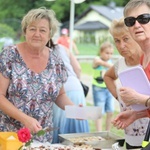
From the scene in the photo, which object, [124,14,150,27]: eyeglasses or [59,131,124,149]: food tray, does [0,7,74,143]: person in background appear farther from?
[124,14,150,27]: eyeglasses

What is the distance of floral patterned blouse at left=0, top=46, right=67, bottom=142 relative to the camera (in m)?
2.30

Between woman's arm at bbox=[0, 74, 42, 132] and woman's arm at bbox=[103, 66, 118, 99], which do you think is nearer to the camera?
woman's arm at bbox=[0, 74, 42, 132]

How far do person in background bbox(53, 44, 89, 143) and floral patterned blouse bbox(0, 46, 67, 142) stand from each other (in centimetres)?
55

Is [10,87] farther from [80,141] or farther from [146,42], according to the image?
[146,42]

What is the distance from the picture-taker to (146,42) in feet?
5.65

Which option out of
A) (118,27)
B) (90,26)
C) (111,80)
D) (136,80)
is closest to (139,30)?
(136,80)

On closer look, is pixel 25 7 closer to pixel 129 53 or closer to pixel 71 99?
pixel 71 99

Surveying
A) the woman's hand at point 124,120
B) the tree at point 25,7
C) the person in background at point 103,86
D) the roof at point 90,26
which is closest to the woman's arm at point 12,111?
the woman's hand at point 124,120

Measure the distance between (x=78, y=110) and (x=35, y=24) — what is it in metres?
0.54

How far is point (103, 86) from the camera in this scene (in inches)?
212

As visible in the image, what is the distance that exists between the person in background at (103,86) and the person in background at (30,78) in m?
2.87

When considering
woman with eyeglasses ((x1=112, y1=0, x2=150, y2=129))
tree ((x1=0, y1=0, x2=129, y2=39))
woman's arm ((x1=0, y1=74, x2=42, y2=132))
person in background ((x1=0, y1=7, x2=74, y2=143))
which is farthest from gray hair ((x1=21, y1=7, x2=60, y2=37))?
tree ((x1=0, y1=0, x2=129, y2=39))

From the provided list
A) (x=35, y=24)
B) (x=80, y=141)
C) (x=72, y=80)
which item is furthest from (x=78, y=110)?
(x=72, y=80)

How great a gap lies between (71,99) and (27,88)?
1.00 m
